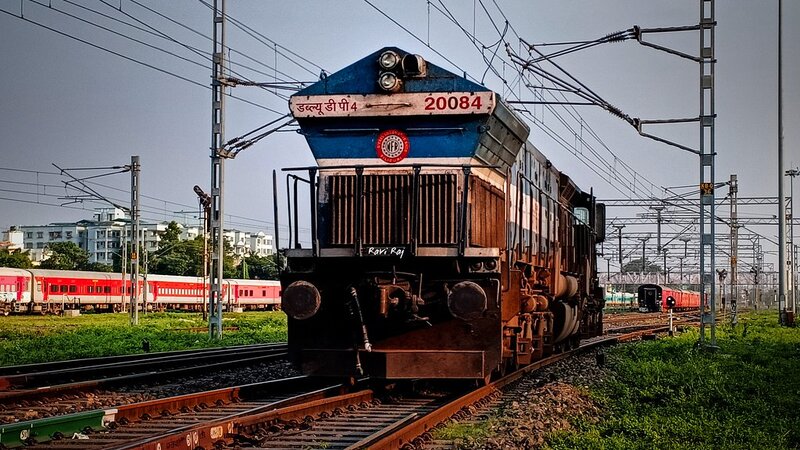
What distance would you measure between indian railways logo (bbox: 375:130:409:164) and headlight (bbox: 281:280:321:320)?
1.90 meters

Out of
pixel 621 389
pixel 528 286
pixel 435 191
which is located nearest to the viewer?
pixel 435 191

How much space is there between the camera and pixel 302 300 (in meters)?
10.2

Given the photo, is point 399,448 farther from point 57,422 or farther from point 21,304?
point 21,304

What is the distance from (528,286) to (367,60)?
14.1ft

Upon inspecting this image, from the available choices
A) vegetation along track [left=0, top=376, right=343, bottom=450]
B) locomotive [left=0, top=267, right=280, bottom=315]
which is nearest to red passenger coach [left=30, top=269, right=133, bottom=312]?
locomotive [left=0, top=267, right=280, bottom=315]

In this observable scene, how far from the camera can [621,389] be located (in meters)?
11.7

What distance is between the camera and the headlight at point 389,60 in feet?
34.9

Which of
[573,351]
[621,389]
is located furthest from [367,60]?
[573,351]

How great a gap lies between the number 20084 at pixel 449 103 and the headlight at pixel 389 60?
1.87ft

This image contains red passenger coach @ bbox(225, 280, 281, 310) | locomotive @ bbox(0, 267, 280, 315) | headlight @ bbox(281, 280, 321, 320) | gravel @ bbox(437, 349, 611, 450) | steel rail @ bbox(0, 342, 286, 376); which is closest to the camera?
gravel @ bbox(437, 349, 611, 450)

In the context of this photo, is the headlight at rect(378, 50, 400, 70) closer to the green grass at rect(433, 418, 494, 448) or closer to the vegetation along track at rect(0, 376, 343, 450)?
the vegetation along track at rect(0, 376, 343, 450)

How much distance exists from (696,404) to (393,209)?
14.0 ft

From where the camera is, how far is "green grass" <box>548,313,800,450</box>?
8.23 m

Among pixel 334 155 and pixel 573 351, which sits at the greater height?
pixel 334 155
